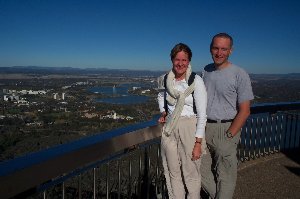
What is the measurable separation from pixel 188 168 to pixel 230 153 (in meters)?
0.49

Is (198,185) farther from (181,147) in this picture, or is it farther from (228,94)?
(228,94)

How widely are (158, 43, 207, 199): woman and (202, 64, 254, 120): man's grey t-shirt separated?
29cm

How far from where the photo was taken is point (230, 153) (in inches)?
128

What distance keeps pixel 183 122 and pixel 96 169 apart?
84 centimetres

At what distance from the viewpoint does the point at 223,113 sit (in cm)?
317

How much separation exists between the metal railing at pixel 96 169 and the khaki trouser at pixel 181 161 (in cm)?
32

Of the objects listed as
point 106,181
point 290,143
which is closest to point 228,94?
point 106,181

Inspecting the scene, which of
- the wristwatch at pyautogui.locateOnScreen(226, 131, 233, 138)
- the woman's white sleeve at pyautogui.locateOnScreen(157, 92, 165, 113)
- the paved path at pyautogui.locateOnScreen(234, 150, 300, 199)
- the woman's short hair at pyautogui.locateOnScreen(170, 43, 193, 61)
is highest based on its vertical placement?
the woman's short hair at pyautogui.locateOnScreen(170, 43, 193, 61)

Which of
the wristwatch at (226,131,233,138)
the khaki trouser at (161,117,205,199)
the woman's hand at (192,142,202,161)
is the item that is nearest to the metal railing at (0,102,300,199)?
the khaki trouser at (161,117,205,199)

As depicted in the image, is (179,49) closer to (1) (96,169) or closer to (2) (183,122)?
(2) (183,122)

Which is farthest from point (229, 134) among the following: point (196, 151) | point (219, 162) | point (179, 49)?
point (179, 49)

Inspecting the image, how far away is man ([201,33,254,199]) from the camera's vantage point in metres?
3.07

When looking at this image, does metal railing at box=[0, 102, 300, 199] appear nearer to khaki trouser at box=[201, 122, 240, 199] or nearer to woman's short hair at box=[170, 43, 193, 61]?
khaki trouser at box=[201, 122, 240, 199]

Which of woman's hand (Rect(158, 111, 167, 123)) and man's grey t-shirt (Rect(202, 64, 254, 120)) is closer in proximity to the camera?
man's grey t-shirt (Rect(202, 64, 254, 120))
